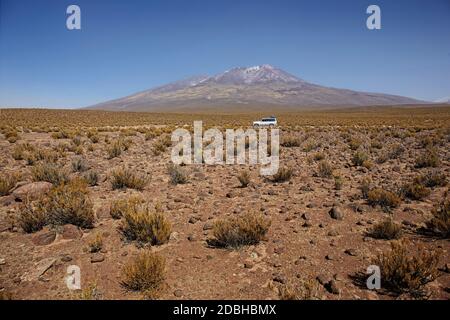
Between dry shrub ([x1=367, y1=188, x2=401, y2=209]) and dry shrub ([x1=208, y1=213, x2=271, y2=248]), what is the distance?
2757 millimetres

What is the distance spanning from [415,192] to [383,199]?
921 millimetres

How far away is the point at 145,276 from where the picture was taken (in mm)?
3441

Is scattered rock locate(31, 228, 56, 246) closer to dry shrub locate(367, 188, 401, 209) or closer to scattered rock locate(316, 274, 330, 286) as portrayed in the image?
scattered rock locate(316, 274, 330, 286)

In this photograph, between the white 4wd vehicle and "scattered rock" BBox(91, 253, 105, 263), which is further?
the white 4wd vehicle

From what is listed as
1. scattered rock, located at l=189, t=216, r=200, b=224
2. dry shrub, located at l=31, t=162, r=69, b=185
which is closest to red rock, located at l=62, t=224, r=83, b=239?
scattered rock, located at l=189, t=216, r=200, b=224

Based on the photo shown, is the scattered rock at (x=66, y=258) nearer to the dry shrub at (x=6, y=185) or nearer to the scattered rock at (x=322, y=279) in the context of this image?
the scattered rock at (x=322, y=279)

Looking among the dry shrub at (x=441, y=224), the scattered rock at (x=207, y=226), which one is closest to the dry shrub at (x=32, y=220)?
the scattered rock at (x=207, y=226)

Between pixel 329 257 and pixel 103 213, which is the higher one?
pixel 103 213

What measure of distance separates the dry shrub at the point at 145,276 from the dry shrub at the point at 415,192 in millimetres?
5552

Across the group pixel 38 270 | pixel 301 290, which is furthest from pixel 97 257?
pixel 301 290

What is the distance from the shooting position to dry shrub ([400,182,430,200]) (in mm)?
6203

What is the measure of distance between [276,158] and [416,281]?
8.40m

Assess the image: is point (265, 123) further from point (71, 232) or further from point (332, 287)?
point (332, 287)
